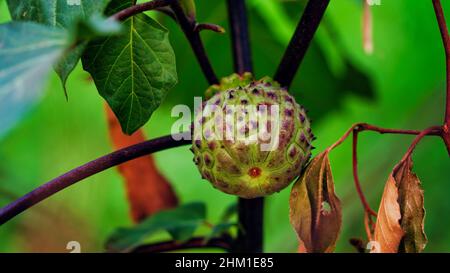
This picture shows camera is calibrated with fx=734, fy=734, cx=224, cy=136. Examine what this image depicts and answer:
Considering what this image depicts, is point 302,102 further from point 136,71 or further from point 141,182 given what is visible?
point 136,71

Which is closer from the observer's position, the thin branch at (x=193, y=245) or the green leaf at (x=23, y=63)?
the green leaf at (x=23, y=63)

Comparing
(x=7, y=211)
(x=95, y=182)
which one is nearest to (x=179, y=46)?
(x=95, y=182)

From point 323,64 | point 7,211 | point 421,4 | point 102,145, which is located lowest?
point 7,211

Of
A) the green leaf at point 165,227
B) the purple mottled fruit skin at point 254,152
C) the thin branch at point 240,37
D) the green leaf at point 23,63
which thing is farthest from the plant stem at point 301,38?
the green leaf at point 165,227

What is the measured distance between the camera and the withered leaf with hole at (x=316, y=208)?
923mm

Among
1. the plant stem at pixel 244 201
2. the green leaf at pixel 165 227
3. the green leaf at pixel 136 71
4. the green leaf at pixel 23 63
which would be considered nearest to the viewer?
the green leaf at pixel 23 63

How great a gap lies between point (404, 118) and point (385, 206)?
135 cm

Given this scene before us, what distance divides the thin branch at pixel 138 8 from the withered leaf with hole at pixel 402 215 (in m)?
0.36

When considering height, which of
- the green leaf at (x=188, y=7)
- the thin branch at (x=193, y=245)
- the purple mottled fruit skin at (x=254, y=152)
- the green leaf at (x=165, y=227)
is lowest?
the thin branch at (x=193, y=245)

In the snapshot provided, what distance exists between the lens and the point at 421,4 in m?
2.21

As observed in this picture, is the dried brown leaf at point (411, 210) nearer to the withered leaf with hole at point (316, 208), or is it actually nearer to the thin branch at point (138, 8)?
the withered leaf with hole at point (316, 208)

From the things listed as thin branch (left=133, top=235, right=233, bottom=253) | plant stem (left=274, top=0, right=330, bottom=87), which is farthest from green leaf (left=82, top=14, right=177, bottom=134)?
thin branch (left=133, top=235, right=233, bottom=253)
